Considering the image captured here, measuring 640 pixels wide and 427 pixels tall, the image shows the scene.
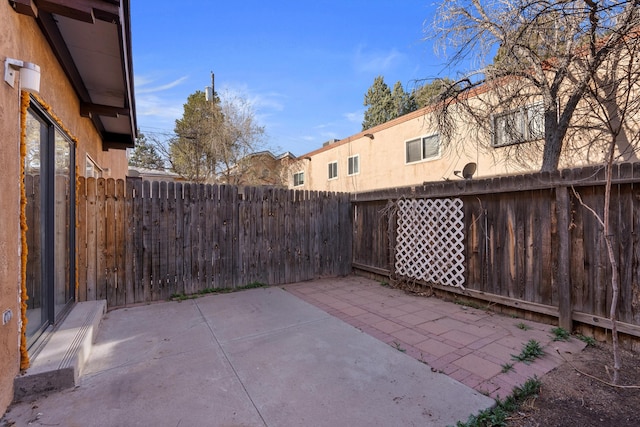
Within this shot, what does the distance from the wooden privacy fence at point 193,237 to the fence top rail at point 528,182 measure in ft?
6.33

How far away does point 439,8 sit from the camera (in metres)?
5.40

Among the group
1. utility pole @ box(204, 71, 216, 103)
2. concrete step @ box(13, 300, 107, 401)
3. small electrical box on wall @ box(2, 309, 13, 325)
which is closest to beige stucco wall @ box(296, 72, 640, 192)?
concrete step @ box(13, 300, 107, 401)

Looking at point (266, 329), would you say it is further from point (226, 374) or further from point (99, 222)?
point (99, 222)

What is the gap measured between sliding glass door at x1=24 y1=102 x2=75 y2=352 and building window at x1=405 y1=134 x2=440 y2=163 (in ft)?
28.6

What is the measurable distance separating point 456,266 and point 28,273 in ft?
16.5

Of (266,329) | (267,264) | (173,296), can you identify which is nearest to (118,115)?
(173,296)

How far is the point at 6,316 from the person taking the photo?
6.81 ft

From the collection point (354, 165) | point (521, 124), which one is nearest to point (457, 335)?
point (521, 124)

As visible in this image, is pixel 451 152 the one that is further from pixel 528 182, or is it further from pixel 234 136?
pixel 234 136

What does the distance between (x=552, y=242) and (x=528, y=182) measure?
768 millimetres

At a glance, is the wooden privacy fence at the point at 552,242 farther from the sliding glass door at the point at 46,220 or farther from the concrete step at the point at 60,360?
the sliding glass door at the point at 46,220

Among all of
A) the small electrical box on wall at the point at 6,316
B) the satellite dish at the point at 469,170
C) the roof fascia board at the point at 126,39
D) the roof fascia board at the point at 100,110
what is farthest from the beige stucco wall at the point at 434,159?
the small electrical box on wall at the point at 6,316

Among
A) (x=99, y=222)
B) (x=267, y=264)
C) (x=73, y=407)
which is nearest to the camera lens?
(x=73, y=407)

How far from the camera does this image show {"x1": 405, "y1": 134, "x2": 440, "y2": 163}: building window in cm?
952
